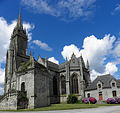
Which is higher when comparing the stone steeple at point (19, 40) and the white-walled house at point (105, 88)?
the stone steeple at point (19, 40)

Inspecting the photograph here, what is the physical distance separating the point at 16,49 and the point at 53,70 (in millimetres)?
15578

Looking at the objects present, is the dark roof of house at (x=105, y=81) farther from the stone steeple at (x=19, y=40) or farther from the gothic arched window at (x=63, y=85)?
the stone steeple at (x=19, y=40)

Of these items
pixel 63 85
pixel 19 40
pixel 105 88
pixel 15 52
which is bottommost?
pixel 105 88

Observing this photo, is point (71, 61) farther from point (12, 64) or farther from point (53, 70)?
point (12, 64)

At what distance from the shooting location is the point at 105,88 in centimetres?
3609

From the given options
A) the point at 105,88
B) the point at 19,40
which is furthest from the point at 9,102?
the point at 19,40

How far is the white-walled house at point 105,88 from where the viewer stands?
35.1 meters

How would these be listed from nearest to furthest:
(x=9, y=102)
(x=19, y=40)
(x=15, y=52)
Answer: (x=9, y=102) < (x=15, y=52) < (x=19, y=40)

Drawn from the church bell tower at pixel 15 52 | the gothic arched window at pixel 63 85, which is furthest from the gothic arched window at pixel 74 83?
the church bell tower at pixel 15 52

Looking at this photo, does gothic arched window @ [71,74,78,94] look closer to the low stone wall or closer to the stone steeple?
the low stone wall

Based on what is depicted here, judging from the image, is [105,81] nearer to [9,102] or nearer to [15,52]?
[9,102]

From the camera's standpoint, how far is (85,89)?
1531 inches

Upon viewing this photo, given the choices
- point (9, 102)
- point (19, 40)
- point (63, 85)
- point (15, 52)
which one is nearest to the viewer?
point (9, 102)

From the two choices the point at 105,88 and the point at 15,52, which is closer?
the point at 105,88
